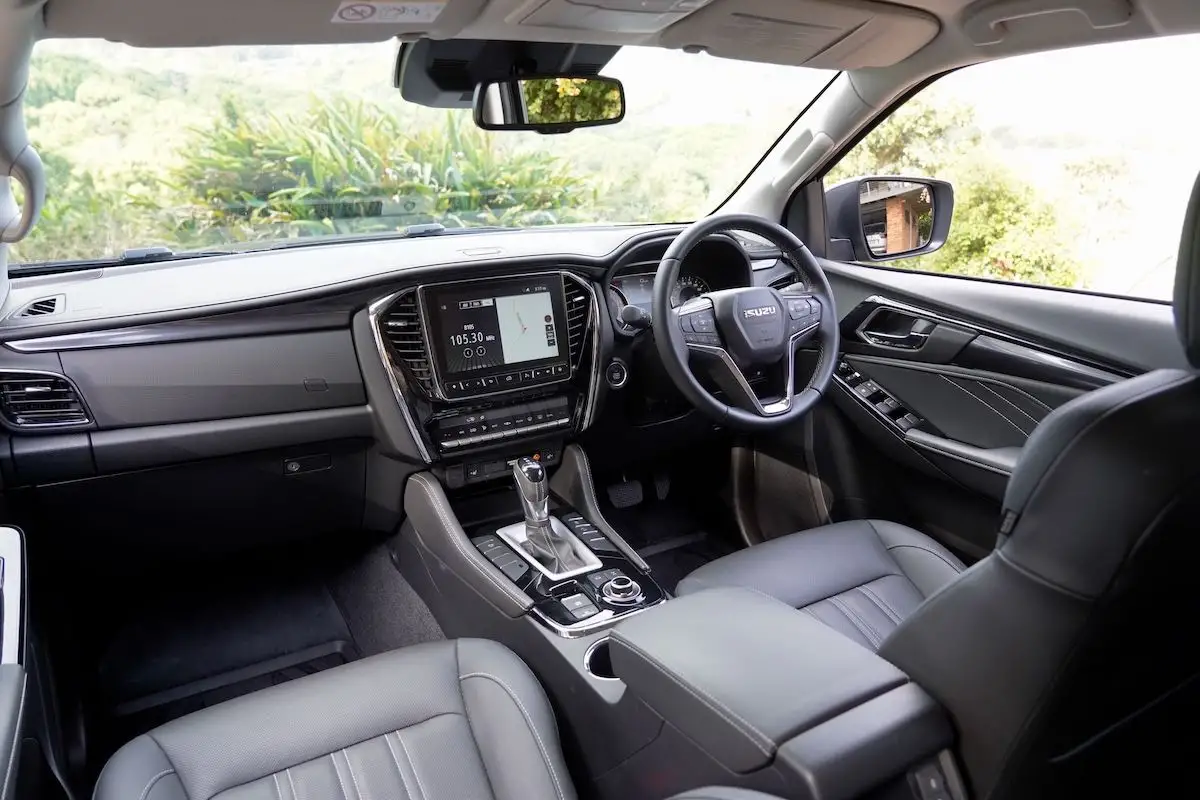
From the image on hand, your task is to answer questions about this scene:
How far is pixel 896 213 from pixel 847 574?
148 cm

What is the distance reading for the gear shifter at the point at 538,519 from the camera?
2.32 m

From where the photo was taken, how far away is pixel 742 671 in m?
1.25

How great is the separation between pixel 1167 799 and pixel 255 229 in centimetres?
247

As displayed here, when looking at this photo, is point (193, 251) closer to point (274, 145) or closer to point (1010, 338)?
point (274, 145)

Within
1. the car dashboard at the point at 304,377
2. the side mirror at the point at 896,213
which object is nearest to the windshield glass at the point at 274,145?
the car dashboard at the point at 304,377

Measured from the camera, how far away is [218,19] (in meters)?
1.67

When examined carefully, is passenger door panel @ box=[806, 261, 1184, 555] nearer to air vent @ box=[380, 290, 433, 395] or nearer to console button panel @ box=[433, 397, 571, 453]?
console button panel @ box=[433, 397, 571, 453]

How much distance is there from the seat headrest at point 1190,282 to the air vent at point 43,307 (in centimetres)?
221

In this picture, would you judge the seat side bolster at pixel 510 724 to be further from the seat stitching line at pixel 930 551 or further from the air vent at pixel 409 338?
the seat stitching line at pixel 930 551

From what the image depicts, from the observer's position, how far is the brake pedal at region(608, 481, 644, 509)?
313 centimetres

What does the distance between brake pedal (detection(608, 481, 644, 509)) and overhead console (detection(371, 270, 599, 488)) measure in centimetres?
49

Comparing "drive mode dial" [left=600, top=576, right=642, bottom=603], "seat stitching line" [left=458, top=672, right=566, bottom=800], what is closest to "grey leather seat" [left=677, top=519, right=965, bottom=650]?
"drive mode dial" [left=600, top=576, right=642, bottom=603]

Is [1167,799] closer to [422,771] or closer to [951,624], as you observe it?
[951,624]

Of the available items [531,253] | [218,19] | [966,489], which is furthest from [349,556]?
[966,489]
